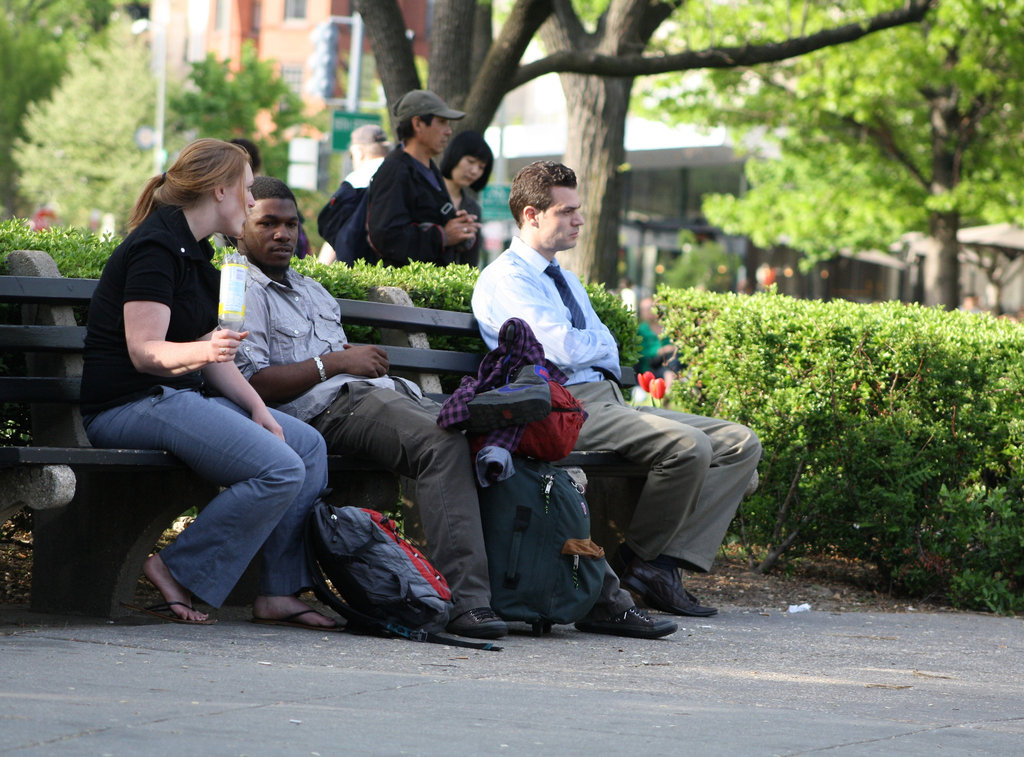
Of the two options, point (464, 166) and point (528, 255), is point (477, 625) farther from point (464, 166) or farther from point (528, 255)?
point (464, 166)

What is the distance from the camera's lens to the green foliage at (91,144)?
53219 millimetres

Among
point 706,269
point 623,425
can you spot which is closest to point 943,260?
point 706,269

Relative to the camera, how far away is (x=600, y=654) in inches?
211

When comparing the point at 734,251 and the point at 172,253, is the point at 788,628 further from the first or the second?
the point at 734,251

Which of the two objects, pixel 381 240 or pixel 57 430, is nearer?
pixel 57 430

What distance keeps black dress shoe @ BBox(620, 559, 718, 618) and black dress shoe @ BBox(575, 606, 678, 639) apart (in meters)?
0.64

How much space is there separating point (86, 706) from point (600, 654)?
6.90ft

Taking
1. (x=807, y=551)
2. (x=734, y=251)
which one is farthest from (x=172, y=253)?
(x=734, y=251)

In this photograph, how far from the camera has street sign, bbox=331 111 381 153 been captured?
17.9 m

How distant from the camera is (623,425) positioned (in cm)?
650

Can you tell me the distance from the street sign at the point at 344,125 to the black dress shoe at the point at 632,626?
41.2ft

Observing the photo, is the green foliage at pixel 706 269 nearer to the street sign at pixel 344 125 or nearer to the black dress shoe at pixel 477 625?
the street sign at pixel 344 125

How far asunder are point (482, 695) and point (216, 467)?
Answer: 1369mm

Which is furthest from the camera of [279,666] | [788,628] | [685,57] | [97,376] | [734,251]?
[734,251]
